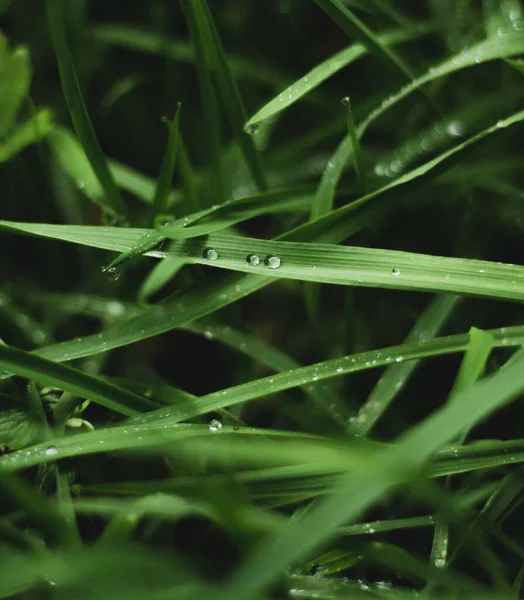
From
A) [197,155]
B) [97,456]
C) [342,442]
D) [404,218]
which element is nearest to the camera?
[342,442]

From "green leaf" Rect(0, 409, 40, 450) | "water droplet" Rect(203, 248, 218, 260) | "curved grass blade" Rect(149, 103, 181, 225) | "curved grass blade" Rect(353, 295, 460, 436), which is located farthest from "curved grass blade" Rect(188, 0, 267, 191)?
"green leaf" Rect(0, 409, 40, 450)

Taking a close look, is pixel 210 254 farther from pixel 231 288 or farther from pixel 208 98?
pixel 208 98

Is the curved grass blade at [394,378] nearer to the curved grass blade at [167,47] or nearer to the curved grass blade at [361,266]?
the curved grass blade at [361,266]

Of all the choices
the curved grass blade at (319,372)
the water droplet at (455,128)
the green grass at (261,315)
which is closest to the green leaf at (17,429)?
the green grass at (261,315)

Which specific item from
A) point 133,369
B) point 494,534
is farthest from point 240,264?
point 494,534

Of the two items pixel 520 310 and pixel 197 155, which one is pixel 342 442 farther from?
pixel 197 155

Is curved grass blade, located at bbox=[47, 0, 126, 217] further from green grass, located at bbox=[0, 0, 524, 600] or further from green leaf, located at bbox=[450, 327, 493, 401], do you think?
green leaf, located at bbox=[450, 327, 493, 401]
